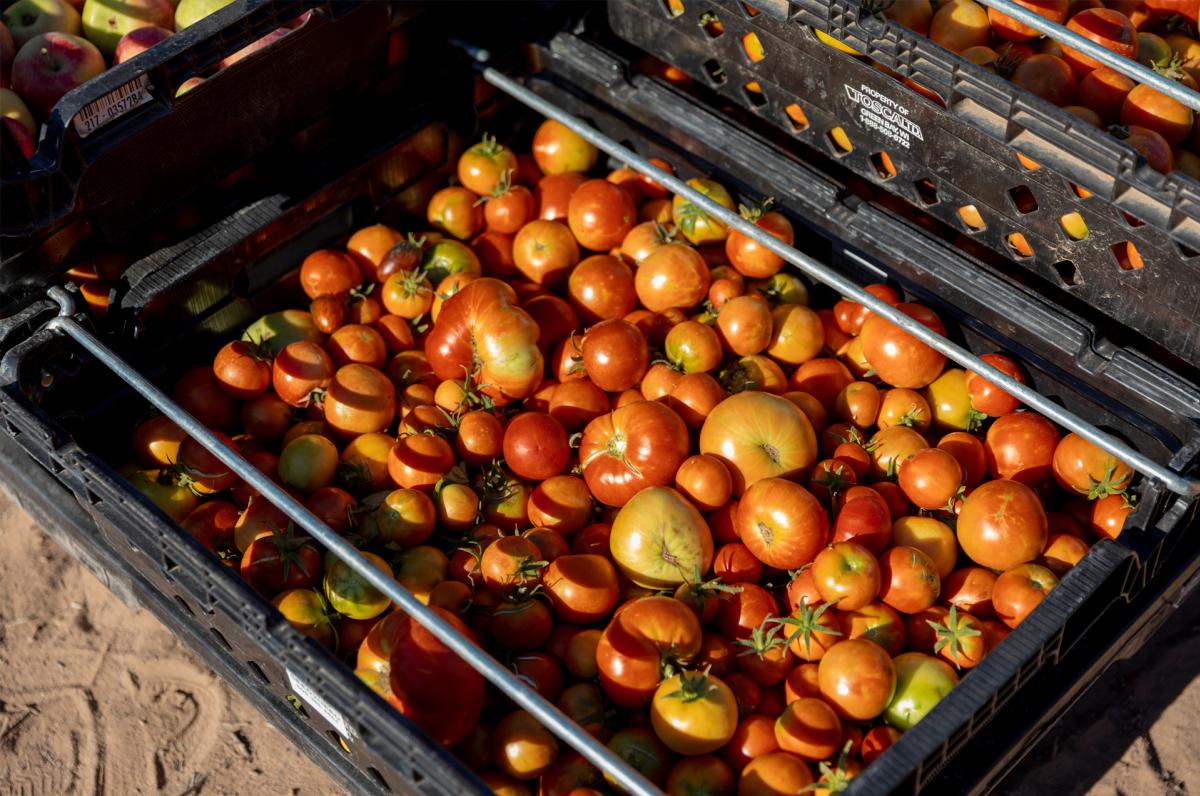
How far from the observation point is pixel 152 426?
302cm

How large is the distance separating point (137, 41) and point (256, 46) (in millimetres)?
300

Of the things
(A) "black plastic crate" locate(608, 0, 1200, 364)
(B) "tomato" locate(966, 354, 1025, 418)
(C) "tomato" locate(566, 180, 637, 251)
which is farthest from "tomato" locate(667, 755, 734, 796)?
(C) "tomato" locate(566, 180, 637, 251)

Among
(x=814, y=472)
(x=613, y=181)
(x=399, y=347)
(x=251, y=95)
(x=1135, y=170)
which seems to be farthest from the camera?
(x=613, y=181)

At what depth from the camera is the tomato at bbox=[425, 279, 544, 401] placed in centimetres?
304

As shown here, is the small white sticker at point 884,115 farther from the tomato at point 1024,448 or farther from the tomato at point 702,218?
the tomato at point 1024,448

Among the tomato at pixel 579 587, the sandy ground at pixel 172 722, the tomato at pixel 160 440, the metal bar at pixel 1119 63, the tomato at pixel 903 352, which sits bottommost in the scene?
the sandy ground at pixel 172 722

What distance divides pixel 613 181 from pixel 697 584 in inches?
57.2

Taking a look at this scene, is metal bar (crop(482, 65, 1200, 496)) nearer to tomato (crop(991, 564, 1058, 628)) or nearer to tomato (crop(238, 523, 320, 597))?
tomato (crop(991, 564, 1058, 628))

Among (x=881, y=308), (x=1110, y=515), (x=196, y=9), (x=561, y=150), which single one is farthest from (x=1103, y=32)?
(x=196, y=9)

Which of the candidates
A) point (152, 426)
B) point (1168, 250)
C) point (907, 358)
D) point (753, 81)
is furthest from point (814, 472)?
point (152, 426)

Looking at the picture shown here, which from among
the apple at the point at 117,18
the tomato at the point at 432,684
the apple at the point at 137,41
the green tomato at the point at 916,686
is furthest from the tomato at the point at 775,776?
the apple at the point at 117,18

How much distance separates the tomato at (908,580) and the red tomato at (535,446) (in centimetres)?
81

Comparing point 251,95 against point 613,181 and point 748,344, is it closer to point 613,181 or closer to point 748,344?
point 613,181

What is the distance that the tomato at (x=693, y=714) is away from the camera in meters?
2.46
